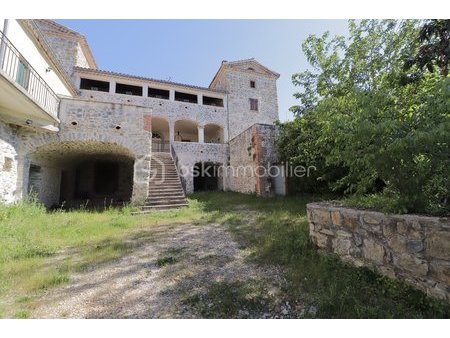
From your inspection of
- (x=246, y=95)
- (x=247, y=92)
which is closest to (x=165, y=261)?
(x=246, y=95)

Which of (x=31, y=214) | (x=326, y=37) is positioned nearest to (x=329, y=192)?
(x=326, y=37)

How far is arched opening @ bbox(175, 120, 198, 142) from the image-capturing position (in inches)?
730

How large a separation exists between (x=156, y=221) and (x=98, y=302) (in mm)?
4313

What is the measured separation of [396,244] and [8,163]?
10.2 metres

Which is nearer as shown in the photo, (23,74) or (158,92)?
(23,74)

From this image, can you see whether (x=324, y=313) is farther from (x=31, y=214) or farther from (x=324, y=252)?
(x=31, y=214)

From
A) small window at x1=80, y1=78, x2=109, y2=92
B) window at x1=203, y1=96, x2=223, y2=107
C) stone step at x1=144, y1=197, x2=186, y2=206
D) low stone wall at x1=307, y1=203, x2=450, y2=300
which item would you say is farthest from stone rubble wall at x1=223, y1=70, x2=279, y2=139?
low stone wall at x1=307, y1=203, x2=450, y2=300

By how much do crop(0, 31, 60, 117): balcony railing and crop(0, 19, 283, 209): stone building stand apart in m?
0.03

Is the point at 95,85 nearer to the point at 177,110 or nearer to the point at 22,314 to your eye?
the point at 177,110

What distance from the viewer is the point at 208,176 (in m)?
17.7

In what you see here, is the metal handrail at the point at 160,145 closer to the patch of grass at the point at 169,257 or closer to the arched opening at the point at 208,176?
the arched opening at the point at 208,176

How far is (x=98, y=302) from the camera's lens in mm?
2617

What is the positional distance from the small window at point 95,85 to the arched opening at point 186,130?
5.76 metres

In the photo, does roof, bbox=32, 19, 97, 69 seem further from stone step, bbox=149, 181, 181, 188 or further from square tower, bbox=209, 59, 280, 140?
stone step, bbox=149, 181, 181, 188
